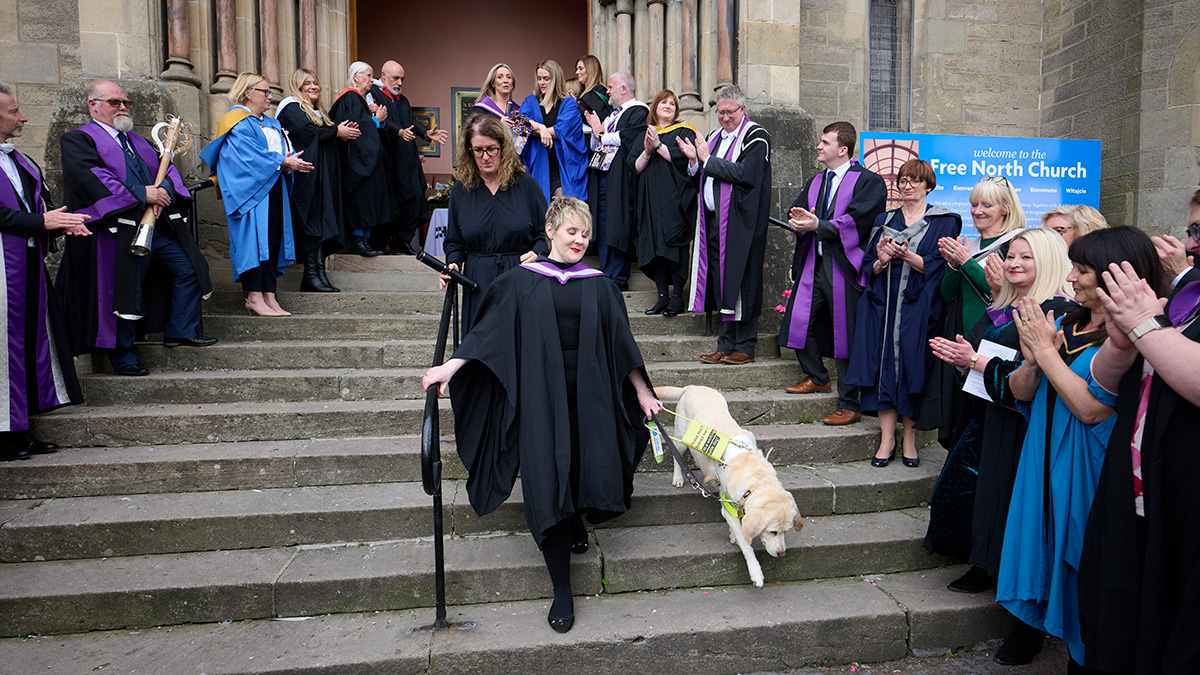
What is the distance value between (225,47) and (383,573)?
518cm

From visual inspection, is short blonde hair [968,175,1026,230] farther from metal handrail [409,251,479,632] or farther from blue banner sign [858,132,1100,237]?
blue banner sign [858,132,1100,237]

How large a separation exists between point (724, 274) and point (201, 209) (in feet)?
14.9

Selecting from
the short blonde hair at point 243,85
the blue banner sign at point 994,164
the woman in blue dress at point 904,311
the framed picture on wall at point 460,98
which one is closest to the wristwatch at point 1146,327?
the woman in blue dress at point 904,311

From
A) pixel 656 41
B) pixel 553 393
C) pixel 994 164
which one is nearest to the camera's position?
pixel 553 393

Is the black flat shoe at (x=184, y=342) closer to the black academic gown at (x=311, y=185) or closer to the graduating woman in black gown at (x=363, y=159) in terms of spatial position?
the black academic gown at (x=311, y=185)

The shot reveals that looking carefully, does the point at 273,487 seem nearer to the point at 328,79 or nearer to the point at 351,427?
the point at 351,427

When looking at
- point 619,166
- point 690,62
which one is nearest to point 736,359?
point 619,166

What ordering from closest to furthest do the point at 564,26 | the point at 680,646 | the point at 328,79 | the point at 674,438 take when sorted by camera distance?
the point at 680,646 → the point at 674,438 → the point at 328,79 → the point at 564,26

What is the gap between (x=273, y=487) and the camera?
377 cm

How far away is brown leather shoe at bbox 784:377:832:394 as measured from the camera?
15.8 ft

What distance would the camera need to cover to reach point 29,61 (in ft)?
22.5

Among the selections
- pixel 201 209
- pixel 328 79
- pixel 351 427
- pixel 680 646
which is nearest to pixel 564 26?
pixel 328 79

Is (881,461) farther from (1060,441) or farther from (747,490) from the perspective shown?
(1060,441)

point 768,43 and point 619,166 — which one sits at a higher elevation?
point 768,43
